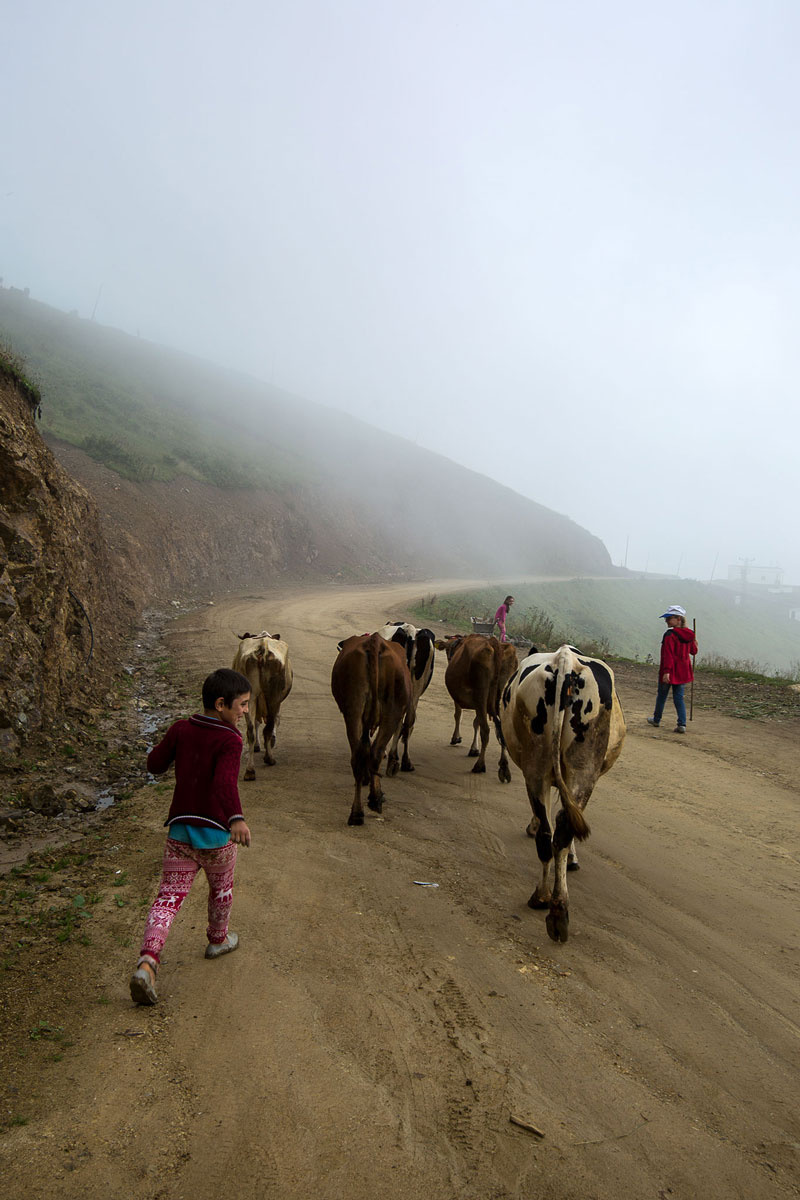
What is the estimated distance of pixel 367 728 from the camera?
678cm

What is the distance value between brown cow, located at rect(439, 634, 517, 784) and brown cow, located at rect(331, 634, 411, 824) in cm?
182

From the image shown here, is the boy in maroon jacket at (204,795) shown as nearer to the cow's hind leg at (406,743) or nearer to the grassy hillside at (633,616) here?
the cow's hind leg at (406,743)

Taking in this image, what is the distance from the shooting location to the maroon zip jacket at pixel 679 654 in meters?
11.1

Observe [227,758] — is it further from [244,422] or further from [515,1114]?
[244,422]

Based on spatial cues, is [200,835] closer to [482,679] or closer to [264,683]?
[264,683]

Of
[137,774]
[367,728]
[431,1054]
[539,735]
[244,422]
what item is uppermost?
[244,422]

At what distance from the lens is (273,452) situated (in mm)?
57500

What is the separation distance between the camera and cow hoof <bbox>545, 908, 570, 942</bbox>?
4.56m

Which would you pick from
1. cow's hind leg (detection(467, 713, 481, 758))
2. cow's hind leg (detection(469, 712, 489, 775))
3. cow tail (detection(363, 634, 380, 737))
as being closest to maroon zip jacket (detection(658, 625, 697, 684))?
cow's hind leg (detection(467, 713, 481, 758))

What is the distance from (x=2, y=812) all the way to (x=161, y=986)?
3.16 m

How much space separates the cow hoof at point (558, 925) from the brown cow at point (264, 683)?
14.7 feet

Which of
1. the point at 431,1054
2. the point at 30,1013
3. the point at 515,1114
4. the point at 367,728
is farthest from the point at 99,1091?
the point at 367,728

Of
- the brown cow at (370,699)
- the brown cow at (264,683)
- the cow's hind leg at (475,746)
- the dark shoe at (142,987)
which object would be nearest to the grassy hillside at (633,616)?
the cow's hind leg at (475,746)

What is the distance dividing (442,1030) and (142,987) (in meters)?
1.69
